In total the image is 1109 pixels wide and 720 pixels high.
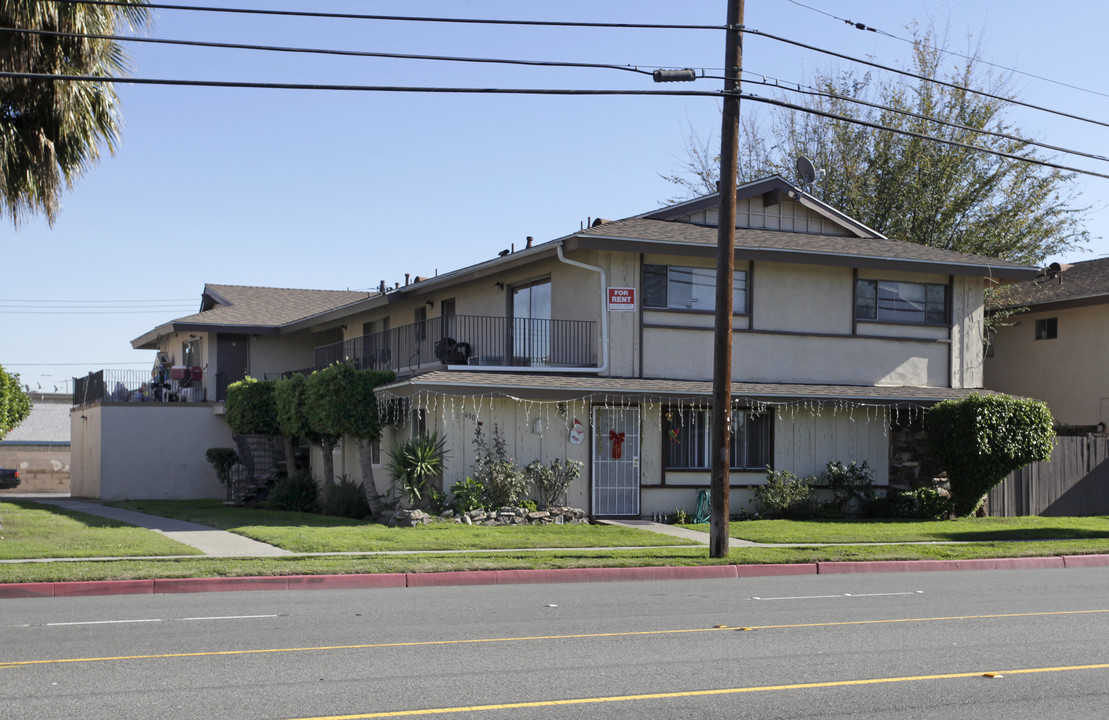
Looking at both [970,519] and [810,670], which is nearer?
[810,670]

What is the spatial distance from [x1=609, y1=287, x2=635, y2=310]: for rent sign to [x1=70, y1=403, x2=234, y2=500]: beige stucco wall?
15884 millimetres

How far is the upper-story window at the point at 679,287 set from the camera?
24.0 m

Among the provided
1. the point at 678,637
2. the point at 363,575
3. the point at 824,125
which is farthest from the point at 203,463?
the point at 678,637

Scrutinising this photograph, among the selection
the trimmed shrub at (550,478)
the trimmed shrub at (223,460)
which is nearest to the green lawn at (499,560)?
the trimmed shrub at (550,478)

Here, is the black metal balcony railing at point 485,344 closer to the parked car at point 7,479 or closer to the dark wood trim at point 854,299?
the dark wood trim at point 854,299

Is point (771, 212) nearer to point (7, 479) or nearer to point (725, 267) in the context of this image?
point (725, 267)

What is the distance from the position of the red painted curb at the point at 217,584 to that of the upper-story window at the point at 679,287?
38.5 ft

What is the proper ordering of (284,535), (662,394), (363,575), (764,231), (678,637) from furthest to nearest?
(764,231) → (662,394) → (284,535) → (363,575) → (678,637)

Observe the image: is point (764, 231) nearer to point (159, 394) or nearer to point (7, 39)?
point (7, 39)

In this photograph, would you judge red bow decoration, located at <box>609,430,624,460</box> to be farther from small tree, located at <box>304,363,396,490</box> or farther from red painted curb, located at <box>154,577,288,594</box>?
red painted curb, located at <box>154,577,288,594</box>

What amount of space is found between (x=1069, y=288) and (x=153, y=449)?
2696 cm

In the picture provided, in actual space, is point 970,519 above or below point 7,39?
below

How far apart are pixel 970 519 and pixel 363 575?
576 inches

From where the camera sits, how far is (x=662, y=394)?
74.3 ft
